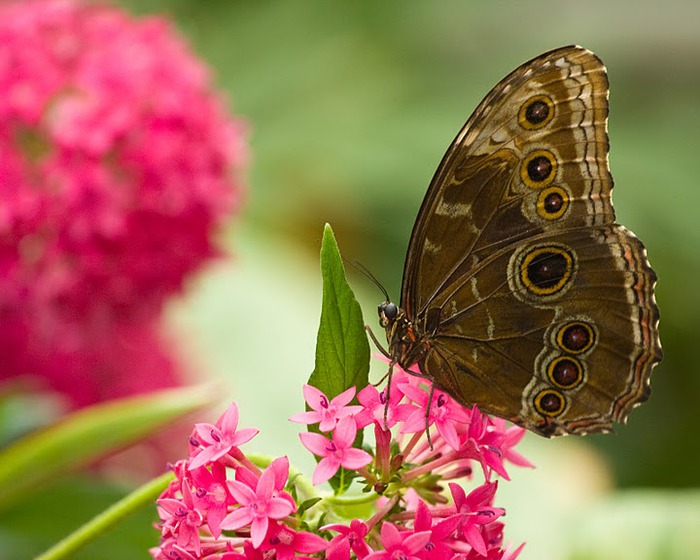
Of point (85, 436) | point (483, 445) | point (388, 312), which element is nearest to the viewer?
point (483, 445)

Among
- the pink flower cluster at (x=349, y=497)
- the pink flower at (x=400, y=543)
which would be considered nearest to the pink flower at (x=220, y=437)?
the pink flower cluster at (x=349, y=497)

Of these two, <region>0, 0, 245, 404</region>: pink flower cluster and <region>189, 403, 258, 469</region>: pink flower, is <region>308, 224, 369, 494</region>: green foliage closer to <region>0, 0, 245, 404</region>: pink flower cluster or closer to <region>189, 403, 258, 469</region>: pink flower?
<region>189, 403, 258, 469</region>: pink flower

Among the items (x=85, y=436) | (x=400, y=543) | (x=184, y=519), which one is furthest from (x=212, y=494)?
(x=85, y=436)

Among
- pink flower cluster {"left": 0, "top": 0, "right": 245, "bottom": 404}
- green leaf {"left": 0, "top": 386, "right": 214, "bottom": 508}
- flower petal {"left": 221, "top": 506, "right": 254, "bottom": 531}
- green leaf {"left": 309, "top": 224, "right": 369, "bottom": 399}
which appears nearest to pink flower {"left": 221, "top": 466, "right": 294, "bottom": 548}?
flower petal {"left": 221, "top": 506, "right": 254, "bottom": 531}

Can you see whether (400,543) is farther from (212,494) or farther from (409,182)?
(409,182)

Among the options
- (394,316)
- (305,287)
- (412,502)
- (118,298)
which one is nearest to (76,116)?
(118,298)
